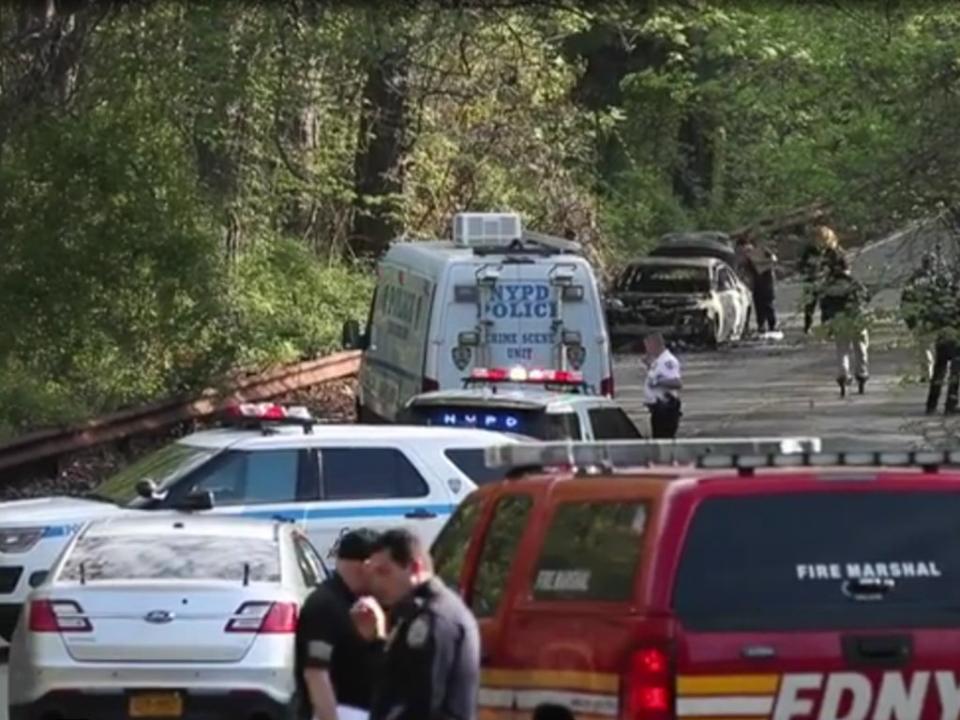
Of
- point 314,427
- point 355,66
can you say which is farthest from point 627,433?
point 355,66

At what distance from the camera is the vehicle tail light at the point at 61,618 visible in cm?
1355

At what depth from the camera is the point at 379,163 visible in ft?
133

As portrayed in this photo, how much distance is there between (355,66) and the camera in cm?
3556

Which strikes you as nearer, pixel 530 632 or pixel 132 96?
pixel 530 632

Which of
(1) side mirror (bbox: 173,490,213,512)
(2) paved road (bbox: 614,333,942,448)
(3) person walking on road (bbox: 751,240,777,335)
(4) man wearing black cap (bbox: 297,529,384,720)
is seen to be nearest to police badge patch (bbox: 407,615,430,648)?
(4) man wearing black cap (bbox: 297,529,384,720)

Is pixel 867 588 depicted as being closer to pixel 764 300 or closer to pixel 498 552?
pixel 498 552

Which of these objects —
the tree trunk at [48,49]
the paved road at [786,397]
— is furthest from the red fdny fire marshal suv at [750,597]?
the tree trunk at [48,49]

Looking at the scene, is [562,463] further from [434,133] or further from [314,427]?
[434,133]

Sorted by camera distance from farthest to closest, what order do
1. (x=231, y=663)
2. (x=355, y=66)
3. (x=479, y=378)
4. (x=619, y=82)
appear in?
(x=619, y=82), (x=355, y=66), (x=479, y=378), (x=231, y=663)

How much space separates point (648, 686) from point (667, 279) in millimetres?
33572

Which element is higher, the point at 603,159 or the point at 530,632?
the point at 530,632

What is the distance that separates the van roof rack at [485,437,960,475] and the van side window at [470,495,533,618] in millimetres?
288

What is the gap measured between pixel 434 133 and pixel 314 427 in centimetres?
2305

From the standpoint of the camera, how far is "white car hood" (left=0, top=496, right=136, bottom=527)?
59.7ft
